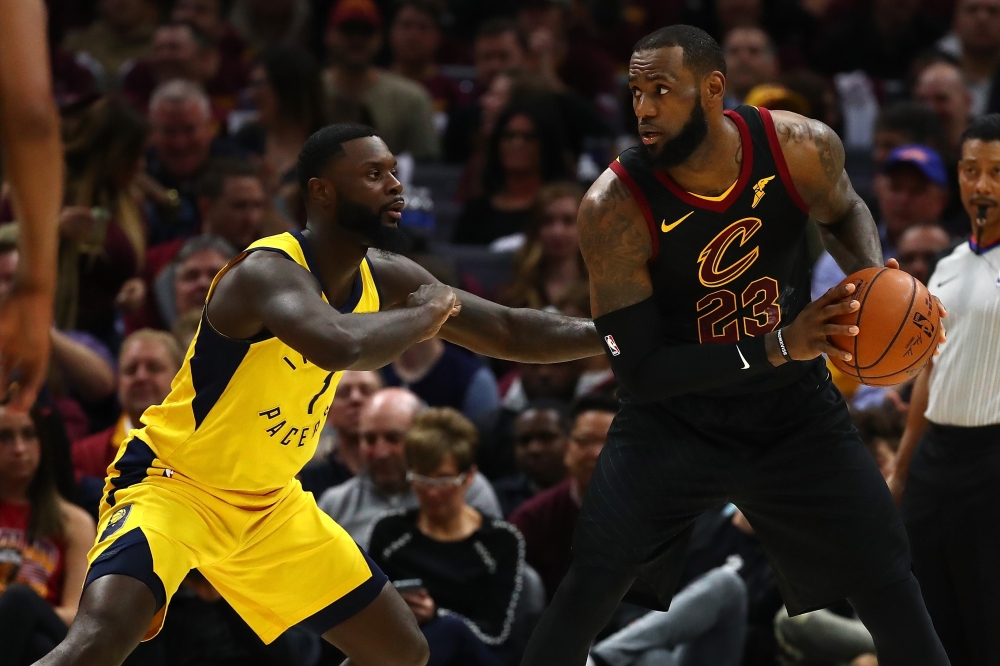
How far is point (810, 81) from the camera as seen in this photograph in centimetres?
949

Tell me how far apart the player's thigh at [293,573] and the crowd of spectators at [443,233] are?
1.57 m

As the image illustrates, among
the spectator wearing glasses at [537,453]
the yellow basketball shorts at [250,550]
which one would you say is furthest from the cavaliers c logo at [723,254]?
the spectator wearing glasses at [537,453]

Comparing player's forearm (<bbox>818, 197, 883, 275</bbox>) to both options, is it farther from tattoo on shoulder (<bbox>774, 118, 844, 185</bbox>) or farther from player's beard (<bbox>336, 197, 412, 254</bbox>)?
player's beard (<bbox>336, 197, 412, 254</bbox>)

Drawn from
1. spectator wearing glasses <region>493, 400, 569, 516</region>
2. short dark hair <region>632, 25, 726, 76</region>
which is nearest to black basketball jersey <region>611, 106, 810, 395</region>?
short dark hair <region>632, 25, 726, 76</region>

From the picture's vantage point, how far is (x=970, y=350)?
4734 millimetres

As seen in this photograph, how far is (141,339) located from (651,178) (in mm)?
3731

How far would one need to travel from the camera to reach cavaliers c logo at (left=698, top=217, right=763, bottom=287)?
4195 millimetres

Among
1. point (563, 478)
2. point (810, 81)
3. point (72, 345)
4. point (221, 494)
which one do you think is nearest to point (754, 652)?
point (563, 478)

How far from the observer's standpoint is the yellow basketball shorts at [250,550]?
14.0 ft

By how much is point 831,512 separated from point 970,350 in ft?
3.00

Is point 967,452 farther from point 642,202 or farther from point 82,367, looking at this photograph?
point 82,367

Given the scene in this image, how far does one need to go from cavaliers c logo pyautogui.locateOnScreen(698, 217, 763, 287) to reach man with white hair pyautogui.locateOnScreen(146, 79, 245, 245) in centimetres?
548

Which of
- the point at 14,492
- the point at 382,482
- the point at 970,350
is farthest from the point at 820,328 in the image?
the point at 14,492

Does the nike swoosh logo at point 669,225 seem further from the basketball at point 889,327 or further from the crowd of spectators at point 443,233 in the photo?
the crowd of spectators at point 443,233
